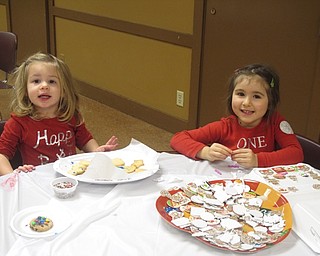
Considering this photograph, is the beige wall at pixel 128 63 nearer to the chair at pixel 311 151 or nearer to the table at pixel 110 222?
the chair at pixel 311 151

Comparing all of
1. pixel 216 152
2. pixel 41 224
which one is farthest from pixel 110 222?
pixel 216 152

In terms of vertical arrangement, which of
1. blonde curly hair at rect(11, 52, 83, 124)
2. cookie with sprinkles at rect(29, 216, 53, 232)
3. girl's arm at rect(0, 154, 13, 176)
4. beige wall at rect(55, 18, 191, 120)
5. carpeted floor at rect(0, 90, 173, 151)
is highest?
blonde curly hair at rect(11, 52, 83, 124)

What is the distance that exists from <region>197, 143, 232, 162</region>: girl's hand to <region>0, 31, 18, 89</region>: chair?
80.9 inches

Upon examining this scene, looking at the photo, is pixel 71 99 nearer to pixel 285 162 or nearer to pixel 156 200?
pixel 156 200

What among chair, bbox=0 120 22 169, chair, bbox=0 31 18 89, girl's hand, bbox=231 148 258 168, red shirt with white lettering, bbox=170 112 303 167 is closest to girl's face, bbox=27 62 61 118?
chair, bbox=0 120 22 169

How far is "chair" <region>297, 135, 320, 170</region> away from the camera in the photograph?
170 centimetres

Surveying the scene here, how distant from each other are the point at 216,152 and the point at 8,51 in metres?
2.17

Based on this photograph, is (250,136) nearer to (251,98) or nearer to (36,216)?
(251,98)

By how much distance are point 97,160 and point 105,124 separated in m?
2.61

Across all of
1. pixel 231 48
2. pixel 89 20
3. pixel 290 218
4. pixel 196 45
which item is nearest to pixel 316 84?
pixel 231 48

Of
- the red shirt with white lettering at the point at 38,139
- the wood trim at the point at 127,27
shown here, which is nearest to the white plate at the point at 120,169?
the red shirt with white lettering at the point at 38,139

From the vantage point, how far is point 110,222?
3.67 ft

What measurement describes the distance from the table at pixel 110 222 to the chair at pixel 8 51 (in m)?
1.94

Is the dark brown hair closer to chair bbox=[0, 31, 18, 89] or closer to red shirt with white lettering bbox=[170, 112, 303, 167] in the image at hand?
red shirt with white lettering bbox=[170, 112, 303, 167]
